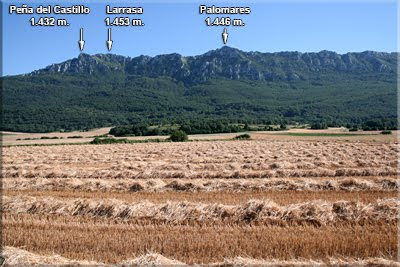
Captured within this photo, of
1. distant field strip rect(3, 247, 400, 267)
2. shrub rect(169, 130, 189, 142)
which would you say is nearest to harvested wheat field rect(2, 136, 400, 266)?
distant field strip rect(3, 247, 400, 267)

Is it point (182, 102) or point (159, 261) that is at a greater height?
point (182, 102)

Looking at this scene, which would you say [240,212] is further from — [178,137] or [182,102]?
[182,102]

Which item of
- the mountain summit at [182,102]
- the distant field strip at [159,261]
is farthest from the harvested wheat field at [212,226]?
the mountain summit at [182,102]

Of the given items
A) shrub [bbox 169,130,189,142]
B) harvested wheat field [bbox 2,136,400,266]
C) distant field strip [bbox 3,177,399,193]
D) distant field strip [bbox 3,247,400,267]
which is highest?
distant field strip [bbox 3,247,400,267]

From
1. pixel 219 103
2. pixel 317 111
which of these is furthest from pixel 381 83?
pixel 219 103

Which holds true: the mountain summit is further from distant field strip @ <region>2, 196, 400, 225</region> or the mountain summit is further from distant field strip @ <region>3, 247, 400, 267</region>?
distant field strip @ <region>3, 247, 400, 267</region>

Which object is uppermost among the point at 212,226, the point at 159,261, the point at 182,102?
the point at 182,102

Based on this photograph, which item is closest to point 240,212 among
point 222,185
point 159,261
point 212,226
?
point 212,226

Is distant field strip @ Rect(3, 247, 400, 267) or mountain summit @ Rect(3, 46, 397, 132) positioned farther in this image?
mountain summit @ Rect(3, 46, 397, 132)

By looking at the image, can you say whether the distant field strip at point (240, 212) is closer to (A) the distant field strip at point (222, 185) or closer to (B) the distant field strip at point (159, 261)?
(B) the distant field strip at point (159, 261)

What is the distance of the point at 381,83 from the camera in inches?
6757

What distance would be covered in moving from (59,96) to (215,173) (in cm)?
15359

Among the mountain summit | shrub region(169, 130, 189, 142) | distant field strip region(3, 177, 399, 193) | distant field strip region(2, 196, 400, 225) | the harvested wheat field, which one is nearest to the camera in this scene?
the harvested wheat field

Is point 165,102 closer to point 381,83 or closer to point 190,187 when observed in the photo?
point 381,83
